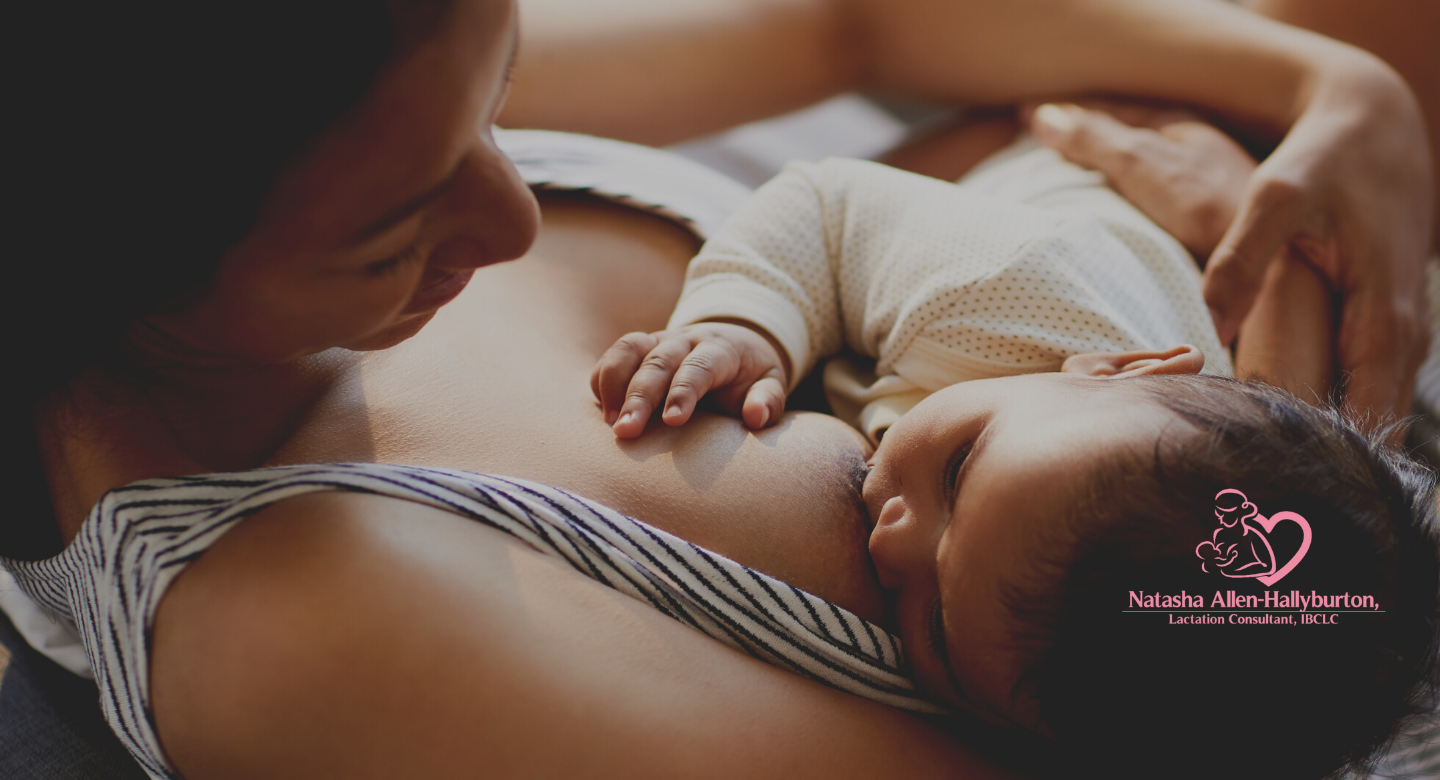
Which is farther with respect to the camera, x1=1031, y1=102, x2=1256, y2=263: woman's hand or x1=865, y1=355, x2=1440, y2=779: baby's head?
x1=1031, y1=102, x2=1256, y2=263: woman's hand

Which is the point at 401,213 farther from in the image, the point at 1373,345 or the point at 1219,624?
the point at 1373,345

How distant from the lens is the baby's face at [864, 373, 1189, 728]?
703 mm

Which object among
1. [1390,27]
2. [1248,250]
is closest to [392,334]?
[1248,250]

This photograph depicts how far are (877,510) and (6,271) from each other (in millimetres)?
672

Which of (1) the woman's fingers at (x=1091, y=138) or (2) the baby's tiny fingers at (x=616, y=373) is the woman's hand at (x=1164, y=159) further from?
(2) the baby's tiny fingers at (x=616, y=373)

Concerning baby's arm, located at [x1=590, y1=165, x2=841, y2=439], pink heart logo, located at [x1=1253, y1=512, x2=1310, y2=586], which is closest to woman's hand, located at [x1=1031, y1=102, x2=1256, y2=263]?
baby's arm, located at [x1=590, y1=165, x2=841, y2=439]

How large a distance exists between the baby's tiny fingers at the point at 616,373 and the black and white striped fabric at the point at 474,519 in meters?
0.14

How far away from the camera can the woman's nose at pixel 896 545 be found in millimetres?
775

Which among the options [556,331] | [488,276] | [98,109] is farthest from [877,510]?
[98,109]

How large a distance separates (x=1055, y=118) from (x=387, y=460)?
1005 mm

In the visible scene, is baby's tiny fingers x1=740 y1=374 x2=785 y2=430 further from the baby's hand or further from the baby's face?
the baby's face

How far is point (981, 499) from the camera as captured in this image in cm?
73

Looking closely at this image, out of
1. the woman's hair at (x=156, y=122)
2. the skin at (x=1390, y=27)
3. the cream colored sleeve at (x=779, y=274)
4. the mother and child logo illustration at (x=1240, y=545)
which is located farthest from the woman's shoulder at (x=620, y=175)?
the skin at (x=1390, y=27)

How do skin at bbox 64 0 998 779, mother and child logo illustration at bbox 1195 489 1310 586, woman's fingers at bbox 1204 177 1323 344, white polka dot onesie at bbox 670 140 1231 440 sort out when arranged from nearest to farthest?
skin at bbox 64 0 998 779 → mother and child logo illustration at bbox 1195 489 1310 586 → white polka dot onesie at bbox 670 140 1231 440 → woman's fingers at bbox 1204 177 1323 344
